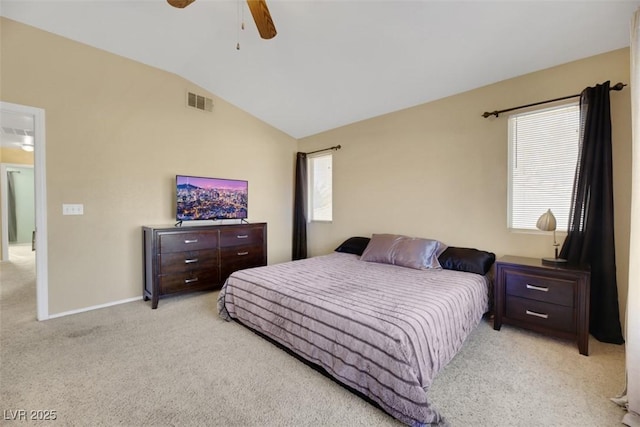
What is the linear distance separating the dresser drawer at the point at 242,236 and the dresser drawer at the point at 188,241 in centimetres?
13

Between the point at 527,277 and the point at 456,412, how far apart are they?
4.82 feet

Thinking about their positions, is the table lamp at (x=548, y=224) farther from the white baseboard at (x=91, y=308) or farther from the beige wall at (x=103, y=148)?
the white baseboard at (x=91, y=308)

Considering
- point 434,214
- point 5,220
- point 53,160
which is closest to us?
point 53,160

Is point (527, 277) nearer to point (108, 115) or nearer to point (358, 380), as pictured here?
point (358, 380)

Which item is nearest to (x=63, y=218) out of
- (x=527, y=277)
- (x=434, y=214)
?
(x=434, y=214)

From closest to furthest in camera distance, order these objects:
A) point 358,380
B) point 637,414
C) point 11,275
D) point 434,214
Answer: point 637,414 < point 358,380 < point 434,214 < point 11,275

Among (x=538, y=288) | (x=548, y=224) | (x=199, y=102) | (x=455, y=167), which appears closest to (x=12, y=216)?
(x=199, y=102)

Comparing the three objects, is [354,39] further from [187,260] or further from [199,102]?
[187,260]

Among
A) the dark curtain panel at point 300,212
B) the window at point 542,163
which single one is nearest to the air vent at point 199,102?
the dark curtain panel at point 300,212

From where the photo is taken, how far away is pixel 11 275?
4.30 meters

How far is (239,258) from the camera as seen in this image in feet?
12.4

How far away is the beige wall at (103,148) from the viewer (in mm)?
2748

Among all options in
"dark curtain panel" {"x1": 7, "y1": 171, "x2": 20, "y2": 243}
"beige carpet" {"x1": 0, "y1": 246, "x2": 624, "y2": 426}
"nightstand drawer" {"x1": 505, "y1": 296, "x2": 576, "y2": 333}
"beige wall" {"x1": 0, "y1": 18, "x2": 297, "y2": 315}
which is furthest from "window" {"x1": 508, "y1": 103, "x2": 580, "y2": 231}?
"dark curtain panel" {"x1": 7, "y1": 171, "x2": 20, "y2": 243}

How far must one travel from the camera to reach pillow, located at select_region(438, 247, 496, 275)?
2742 mm
